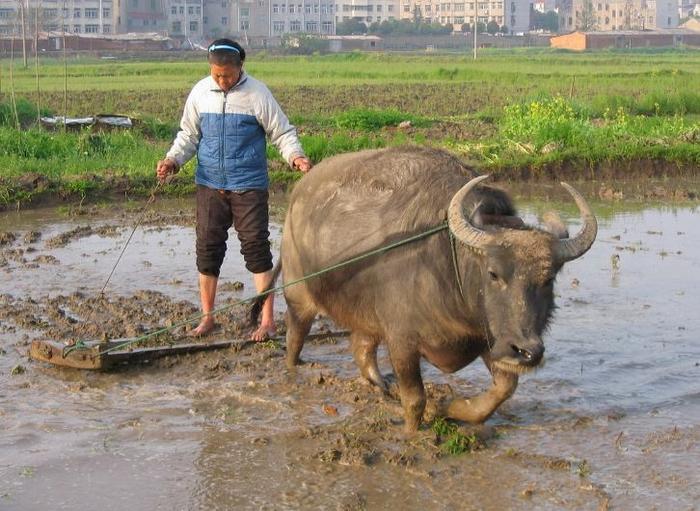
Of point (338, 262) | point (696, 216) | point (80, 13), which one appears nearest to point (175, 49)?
point (80, 13)

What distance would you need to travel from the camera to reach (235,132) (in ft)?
19.3

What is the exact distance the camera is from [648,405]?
5.29 metres

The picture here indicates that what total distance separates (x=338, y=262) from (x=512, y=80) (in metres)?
27.1

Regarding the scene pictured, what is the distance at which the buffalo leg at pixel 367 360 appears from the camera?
546 cm

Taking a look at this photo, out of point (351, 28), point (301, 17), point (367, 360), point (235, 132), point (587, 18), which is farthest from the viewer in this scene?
point (587, 18)

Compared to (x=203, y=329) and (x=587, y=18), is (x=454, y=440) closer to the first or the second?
(x=203, y=329)

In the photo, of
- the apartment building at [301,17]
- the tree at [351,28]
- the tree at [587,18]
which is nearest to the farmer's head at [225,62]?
the apartment building at [301,17]

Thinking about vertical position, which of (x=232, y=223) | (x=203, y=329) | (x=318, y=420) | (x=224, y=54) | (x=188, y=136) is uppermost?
(x=224, y=54)

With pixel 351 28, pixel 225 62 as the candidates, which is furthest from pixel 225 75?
pixel 351 28

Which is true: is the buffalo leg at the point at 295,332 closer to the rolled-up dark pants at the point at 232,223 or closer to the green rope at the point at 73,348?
the rolled-up dark pants at the point at 232,223

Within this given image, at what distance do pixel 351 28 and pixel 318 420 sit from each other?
103 metres

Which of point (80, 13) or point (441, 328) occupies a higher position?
point (80, 13)

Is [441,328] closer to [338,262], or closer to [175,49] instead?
[338,262]

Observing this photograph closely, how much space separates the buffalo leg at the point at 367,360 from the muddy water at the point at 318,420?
9 centimetres
